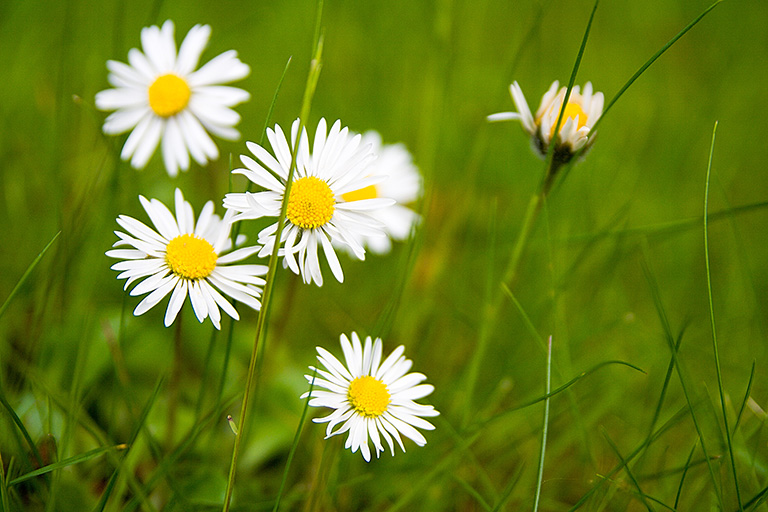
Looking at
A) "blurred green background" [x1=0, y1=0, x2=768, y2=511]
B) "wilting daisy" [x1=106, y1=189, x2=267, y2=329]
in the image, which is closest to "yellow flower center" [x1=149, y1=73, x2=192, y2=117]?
"blurred green background" [x1=0, y1=0, x2=768, y2=511]

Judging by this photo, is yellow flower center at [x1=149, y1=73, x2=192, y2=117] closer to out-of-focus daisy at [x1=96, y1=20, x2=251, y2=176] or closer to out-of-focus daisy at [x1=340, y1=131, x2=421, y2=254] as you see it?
out-of-focus daisy at [x1=96, y1=20, x2=251, y2=176]

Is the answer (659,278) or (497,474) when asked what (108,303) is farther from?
(659,278)

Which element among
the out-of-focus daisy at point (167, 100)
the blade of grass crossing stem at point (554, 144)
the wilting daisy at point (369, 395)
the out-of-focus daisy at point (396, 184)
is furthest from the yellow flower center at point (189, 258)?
the out-of-focus daisy at point (396, 184)

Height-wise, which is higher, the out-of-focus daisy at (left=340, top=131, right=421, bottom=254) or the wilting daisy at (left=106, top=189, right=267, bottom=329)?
the out-of-focus daisy at (left=340, top=131, right=421, bottom=254)

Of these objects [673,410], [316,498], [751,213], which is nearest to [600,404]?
[673,410]

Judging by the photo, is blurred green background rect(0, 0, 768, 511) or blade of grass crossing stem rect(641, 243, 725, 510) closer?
blade of grass crossing stem rect(641, 243, 725, 510)

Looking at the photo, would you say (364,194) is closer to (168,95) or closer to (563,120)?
(168,95)

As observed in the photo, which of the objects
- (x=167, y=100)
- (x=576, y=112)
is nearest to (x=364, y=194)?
(x=167, y=100)

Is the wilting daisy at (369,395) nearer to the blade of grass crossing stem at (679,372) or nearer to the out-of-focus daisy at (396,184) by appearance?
the blade of grass crossing stem at (679,372)
